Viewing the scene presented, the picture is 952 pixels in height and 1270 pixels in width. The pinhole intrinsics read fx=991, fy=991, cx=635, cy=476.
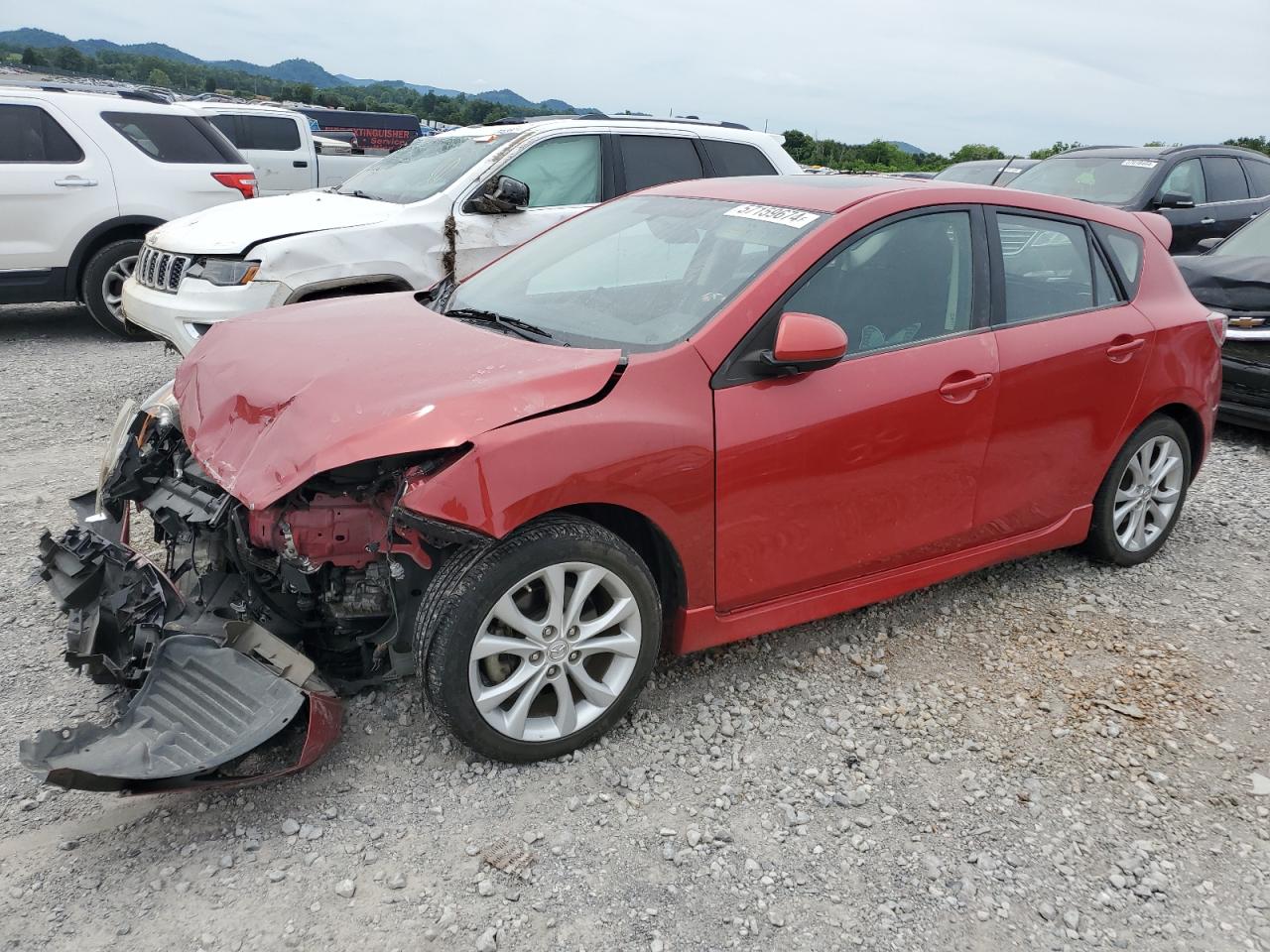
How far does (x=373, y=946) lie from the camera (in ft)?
7.71

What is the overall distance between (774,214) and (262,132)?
14444 millimetres

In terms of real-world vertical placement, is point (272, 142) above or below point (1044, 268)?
above

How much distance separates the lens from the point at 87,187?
824cm

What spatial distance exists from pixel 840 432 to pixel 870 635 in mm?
1048

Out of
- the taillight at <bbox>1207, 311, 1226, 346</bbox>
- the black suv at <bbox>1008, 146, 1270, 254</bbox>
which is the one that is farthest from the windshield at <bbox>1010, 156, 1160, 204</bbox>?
the taillight at <bbox>1207, 311, 1226, 346</bbox>

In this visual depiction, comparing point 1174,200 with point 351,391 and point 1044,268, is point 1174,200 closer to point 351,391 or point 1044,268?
point 1044,268

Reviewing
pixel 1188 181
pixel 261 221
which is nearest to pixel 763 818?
pixel 261 221

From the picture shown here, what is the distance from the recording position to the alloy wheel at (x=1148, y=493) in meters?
4.40

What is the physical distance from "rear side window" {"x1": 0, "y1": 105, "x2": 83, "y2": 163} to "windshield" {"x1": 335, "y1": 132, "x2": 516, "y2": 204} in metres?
2.82

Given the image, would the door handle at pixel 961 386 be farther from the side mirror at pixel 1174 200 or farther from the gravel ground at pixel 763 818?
the side mirror at pixel 1174 200

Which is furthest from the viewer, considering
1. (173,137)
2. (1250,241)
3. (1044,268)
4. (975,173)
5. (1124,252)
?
(975,173)

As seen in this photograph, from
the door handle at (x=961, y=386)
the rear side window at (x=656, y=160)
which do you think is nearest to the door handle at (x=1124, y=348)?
the door handle at (x=961, y=386)

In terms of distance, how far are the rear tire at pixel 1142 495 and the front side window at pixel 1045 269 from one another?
714 mm

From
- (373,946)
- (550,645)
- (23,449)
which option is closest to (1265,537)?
(550,645)
